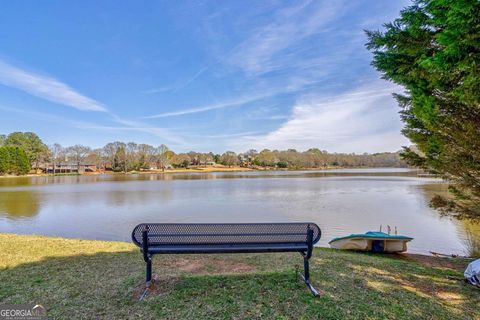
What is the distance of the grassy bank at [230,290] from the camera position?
2.62 m

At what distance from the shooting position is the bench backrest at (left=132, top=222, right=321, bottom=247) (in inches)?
123

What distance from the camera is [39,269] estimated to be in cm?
401

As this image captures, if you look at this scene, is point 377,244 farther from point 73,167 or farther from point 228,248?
point 73,167

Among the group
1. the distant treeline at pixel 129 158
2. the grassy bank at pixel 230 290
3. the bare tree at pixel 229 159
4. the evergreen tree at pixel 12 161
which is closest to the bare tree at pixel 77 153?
the distant treeline at pixel 129 158

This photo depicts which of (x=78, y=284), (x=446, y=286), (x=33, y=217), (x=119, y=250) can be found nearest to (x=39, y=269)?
(x=78, y=284)

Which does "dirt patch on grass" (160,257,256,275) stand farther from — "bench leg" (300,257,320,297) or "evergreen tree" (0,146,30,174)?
"evergreen tree" (0,146,30,174)

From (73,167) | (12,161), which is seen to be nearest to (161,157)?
(73,167)

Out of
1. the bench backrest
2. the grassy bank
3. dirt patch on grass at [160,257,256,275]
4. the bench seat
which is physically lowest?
dirt patch on grass at [160,257,256,275]

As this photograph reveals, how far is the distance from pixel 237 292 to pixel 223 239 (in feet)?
1.99

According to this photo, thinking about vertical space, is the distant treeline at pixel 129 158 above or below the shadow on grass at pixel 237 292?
above

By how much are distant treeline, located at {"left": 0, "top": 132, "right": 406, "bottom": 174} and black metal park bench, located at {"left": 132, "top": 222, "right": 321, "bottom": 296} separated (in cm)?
7171

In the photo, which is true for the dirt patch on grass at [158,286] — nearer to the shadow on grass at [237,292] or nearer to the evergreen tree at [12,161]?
the shadow on grass at [237,292]

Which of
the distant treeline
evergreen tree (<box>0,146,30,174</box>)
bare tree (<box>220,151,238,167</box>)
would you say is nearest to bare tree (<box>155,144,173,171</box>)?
the distant treeline

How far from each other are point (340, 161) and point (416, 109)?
134 m
